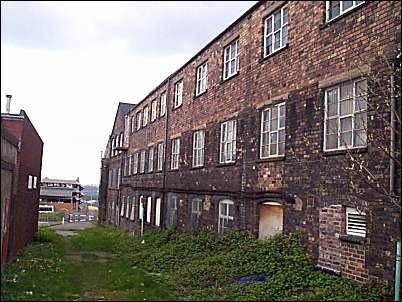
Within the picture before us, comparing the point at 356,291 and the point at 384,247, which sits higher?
the point at 384,247

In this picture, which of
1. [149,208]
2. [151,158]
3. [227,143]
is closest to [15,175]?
[227,143]

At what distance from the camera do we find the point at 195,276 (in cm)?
1276

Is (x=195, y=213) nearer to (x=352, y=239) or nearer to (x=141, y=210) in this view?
(x=352, y=239)

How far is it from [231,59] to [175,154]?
745cm

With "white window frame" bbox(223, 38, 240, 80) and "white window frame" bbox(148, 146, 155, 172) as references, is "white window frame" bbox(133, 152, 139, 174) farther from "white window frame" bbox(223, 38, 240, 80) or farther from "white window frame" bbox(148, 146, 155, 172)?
"white window frame" bbox(223, 38, 240, 80)

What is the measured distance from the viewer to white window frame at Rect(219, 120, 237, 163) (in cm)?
1706

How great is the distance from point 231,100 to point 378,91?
803cm

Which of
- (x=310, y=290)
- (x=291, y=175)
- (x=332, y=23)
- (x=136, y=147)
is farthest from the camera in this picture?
(x=136, y=147)

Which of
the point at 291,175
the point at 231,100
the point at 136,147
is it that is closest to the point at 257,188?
the point at 291,175

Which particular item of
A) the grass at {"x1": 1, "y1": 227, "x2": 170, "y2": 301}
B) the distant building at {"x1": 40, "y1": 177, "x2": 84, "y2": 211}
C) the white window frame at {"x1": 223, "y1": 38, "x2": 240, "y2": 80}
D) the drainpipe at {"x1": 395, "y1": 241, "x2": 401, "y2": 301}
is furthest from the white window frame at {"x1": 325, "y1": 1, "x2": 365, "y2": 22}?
the distant building at {"x1": 40, "y1": 177, "x2": 84, "y2": 211}

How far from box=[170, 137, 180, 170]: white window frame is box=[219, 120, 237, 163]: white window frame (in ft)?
19.0

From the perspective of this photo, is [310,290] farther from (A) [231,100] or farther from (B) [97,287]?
(A) [231,100]

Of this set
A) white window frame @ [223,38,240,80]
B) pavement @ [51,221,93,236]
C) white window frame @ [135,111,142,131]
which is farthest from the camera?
white window frame @ [135,111,142,131]

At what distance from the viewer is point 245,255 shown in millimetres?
13336
